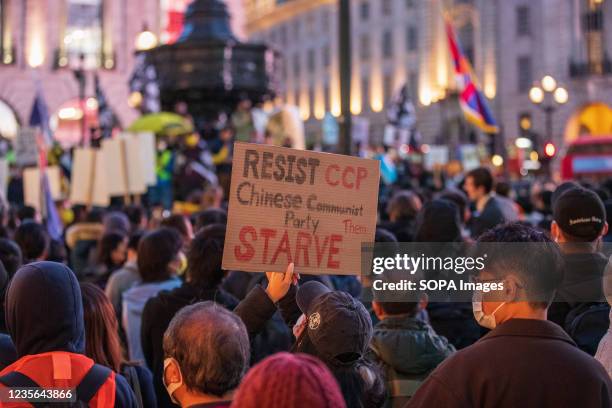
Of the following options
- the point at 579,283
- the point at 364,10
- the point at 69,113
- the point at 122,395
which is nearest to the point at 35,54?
the point at 69,113

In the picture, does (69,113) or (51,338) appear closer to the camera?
(51,338)

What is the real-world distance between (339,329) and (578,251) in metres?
2.01

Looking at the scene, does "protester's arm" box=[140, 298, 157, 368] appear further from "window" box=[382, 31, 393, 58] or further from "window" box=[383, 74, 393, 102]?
"window" box=[382, 31, 393, 58]

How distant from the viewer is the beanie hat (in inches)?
88.0

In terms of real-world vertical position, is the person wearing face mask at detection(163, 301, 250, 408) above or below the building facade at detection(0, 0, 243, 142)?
below

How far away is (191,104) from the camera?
20.9m

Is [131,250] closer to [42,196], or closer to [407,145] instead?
[42,196]

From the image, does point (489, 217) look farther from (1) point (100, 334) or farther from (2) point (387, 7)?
(2) point (387, 7)

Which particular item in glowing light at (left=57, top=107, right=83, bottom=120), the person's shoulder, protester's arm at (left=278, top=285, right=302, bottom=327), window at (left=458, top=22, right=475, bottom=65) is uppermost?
window at (left=458, top=22, right=475, bottom=65)

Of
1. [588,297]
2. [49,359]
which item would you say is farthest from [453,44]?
[49,359]

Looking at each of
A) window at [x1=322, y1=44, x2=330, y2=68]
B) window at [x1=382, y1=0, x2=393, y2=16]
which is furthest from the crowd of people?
window at [x1=322, y1=44, x2=330, y2=68]

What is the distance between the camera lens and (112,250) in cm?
830

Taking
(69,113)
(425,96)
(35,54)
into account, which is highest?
(35,54)

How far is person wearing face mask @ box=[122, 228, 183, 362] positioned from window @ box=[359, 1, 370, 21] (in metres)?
68.6
